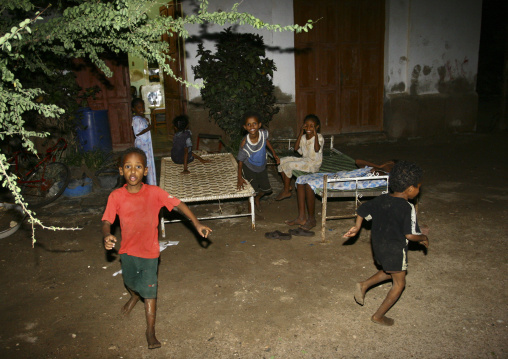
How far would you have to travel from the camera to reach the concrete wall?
10.5 meters

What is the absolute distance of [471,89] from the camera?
1125 centimetres

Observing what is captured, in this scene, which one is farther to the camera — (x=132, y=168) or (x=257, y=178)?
(x=257, y=178)

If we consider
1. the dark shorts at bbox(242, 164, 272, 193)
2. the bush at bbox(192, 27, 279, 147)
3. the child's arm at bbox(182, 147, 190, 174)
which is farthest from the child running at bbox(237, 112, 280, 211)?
the bush at bbox(192, 27, 279, 147)

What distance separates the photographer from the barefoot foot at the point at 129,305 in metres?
3.74

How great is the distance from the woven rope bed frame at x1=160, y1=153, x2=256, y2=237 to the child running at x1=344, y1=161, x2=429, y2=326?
218cm

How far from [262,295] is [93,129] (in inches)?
261

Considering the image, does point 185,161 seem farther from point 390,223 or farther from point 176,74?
point 176,74

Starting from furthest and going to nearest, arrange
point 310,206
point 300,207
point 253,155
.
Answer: point 253,155, point 300,207, point 310,206

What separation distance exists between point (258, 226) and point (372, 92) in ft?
22.2

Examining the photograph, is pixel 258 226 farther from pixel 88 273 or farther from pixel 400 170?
pixel 400 170

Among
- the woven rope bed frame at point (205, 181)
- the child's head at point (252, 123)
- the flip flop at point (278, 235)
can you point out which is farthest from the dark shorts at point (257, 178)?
the flip flop at point (278, 235)

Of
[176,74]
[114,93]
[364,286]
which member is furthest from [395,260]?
[114,93]

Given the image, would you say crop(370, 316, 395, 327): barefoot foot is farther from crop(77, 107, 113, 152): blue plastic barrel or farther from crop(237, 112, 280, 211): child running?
crop(77, 107, 113, 152): blue plastic barrel

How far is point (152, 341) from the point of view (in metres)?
3.28
